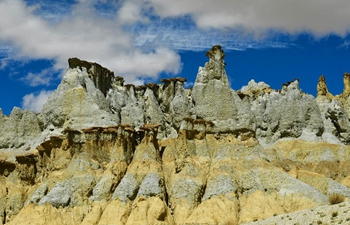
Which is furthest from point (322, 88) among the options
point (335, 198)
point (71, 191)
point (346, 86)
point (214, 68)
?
point (71, 191)

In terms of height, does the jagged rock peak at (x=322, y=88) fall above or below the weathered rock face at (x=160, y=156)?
above

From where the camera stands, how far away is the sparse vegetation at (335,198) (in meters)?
54.3

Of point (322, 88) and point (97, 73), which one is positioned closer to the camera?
point (97, 73)

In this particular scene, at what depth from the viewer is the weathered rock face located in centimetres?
5691

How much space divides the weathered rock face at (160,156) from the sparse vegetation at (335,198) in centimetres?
70

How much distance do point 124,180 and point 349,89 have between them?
166 ft

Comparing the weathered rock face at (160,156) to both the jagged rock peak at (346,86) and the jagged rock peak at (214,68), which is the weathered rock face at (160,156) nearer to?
the jagged rock peak at (214,68)

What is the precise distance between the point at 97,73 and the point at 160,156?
16485 millimetres

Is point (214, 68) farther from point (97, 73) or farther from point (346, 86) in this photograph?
point (346, 86)

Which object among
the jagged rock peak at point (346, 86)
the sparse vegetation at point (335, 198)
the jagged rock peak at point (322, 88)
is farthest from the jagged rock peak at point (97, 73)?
the jagged rock peak at point (346, 86)

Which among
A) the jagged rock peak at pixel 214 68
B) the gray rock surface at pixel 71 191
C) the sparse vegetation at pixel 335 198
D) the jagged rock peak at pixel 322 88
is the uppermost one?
the jagged rock peak at pixel 322 88

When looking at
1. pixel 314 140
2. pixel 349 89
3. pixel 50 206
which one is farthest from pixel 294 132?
pixel 50 206

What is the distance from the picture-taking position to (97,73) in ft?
247

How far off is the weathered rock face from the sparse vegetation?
701 mm
